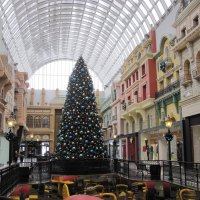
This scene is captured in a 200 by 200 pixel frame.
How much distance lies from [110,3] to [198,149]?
2853 centimetres

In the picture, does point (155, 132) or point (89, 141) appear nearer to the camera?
point (89, 141)

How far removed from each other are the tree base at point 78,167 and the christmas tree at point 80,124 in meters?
0.77

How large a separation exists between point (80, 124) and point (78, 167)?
10.0 feet

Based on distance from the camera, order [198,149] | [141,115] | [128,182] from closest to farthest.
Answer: [128,182]
[198,149]
[141,115]

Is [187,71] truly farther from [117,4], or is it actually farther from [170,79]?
[117,4]

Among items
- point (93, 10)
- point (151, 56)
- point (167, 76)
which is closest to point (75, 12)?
point (93, 10)

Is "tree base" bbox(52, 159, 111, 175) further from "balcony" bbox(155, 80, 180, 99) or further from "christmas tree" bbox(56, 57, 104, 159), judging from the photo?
"balcony" bbox(155, 80, 180, 99)

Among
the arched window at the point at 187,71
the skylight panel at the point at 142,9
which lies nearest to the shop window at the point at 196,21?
the arched window at the point at 187,71

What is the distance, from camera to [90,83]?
21.4m

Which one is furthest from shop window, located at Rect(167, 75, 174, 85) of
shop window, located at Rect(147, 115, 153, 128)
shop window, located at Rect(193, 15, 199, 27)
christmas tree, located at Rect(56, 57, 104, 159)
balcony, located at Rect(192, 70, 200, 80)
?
christmas tree, located at Rect(56, 57, 104, 159)

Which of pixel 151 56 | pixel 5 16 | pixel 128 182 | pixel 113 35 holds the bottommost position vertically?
pixel 128 182

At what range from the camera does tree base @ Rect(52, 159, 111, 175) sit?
18766 mm

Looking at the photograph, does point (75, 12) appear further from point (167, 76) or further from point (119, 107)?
point (167, 76)

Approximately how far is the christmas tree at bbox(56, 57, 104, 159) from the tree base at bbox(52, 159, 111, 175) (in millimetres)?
767
